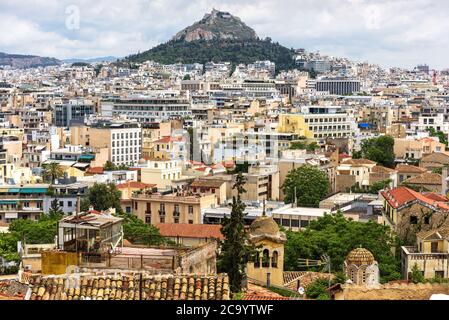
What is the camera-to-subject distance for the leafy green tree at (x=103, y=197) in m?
12.3

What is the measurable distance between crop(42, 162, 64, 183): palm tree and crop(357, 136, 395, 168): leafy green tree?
18.9ft

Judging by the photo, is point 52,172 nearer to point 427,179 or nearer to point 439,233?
point 427,179

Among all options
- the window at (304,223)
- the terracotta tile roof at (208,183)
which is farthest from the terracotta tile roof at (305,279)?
the terracotta tile roof at (208,183)

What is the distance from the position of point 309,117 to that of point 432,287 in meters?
18.5

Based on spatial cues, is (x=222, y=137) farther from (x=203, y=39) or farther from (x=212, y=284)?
(x=203, y=39)

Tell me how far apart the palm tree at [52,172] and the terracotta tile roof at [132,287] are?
12.0m

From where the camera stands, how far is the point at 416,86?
154 feet

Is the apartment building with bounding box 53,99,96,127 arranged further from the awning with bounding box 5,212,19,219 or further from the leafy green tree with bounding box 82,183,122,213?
the leafy green tree with bounding box 82,183,122,213

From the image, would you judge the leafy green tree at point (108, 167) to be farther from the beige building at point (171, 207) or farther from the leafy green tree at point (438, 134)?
the leafy green tree at point (438, 134)

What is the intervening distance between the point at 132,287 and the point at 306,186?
11109 millimetres

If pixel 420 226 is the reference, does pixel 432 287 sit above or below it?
above

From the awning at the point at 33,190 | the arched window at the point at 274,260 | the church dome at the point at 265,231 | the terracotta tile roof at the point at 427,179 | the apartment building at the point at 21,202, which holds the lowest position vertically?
the apartment building at the point at 21,202

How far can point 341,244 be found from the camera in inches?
339

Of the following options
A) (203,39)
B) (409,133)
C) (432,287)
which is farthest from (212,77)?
(432,287)
